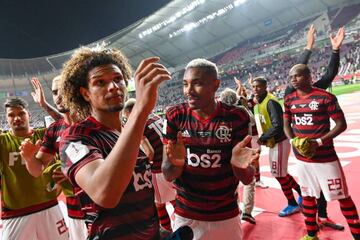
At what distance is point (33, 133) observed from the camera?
3578 mm

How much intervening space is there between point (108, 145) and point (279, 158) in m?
3.89

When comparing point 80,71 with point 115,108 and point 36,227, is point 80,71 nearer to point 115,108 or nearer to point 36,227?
point 115,108

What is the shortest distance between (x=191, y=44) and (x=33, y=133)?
38.9 meters

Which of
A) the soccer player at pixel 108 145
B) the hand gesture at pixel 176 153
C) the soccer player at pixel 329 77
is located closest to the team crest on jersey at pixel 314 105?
the soccer player at pixel 329 77

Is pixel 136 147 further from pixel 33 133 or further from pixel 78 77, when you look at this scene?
pixel 33 133

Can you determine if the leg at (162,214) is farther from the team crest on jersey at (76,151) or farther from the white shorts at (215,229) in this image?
the team crest on jersey at (76,151)

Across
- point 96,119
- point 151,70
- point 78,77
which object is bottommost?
point 96,119

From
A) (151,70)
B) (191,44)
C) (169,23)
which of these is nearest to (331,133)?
(151,70)

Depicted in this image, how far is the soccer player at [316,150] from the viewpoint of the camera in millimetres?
3592

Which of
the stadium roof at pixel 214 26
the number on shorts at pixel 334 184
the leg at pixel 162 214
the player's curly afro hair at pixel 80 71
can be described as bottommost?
the leg at pixel 162 214

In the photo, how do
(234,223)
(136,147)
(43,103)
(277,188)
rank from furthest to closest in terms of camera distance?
(277,188)
(43,103)
(234,223)
(136,147)

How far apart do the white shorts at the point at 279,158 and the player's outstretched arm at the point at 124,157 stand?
4.04m

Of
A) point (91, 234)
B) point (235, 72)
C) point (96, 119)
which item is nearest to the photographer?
point (91, 234)

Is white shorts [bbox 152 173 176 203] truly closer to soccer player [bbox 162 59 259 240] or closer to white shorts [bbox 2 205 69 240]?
white shorts [bbox 2 205 69 240]
